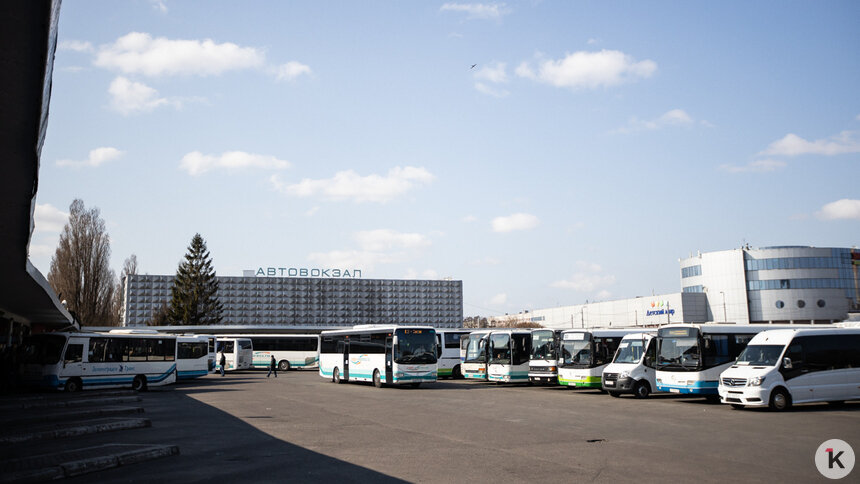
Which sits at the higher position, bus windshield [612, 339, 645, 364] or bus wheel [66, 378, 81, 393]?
bus windshield [612, 339, 645, 364]

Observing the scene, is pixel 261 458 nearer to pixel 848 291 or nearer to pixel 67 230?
pixel 67 230

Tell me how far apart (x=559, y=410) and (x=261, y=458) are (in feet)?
35.8

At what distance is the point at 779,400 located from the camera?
758 inches

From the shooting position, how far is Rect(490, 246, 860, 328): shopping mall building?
89312mm

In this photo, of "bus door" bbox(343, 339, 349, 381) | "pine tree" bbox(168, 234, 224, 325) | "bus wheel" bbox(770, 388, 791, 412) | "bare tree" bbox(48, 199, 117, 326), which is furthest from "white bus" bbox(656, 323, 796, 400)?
"pine tree" bbox(168, 234, 224, 325)

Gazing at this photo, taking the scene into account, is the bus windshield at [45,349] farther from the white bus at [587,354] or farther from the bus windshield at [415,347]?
the white bus at [587,354]

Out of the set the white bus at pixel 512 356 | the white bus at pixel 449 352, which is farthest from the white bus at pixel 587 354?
the white bus at pixel 449 352

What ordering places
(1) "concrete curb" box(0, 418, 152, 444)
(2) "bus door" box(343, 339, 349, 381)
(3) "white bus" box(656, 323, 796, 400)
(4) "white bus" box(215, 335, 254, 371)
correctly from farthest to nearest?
(4) "white bus" box(215, 335, 254, 371) → (2) "bus door" box(343, 339, 349, 381) → (3) "white bus" box(656, 323, 796, 400) → (1) "concrete curb" box(0, 418, 152, 444)

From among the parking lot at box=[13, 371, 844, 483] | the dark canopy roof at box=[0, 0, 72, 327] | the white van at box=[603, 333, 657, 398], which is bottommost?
the parking lot at box=[13, 371, 844, 483]

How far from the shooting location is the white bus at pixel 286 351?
5356 centimetres

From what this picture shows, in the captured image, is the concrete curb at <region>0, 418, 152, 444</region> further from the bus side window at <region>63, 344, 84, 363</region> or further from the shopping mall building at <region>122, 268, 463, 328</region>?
the shopping mall building at <region>122, 268, 463, 328</region>

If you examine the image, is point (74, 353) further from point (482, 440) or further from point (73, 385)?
point (482, 440)

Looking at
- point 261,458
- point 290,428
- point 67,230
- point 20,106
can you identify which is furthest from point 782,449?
point 67,230

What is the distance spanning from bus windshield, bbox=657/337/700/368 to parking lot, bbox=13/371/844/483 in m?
1.41
